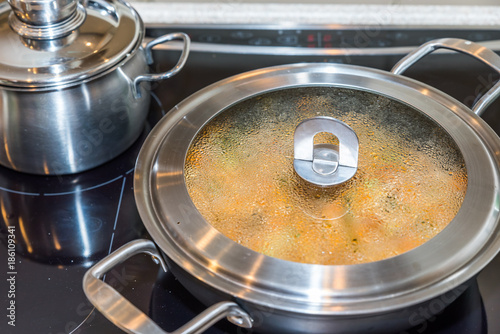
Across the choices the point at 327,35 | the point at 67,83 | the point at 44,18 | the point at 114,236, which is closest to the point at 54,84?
the point at 67,83

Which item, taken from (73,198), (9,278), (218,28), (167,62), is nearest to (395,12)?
(218,28)

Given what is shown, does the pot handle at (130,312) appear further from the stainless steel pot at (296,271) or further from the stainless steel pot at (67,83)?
the stainless steel pot at (67,83)

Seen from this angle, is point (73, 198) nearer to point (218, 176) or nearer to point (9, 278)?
point (9, 278)

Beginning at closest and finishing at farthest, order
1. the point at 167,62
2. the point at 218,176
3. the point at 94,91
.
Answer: the point at 218,176 → the point at 94,91 → the point at 167,62

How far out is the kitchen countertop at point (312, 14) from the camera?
123 centimetres

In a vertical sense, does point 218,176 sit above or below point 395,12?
below

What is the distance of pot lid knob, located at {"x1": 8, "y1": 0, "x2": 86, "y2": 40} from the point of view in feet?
2.75

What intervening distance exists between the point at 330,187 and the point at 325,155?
2.3 inches

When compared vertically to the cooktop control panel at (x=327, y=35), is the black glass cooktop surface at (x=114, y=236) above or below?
below

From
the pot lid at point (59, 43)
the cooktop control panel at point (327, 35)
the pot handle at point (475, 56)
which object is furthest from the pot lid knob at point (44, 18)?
the pot handle at point (475, 56)

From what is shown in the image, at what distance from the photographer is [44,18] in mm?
860

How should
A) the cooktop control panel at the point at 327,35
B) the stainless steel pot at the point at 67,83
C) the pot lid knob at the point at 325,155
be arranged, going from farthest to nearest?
the cooktop control panel at the point at 327,35, the stainless steel pot at the point at 67,83, the pot lid knob at the point at 325,155

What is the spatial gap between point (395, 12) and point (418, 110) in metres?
0.50

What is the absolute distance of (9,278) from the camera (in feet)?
2.69
